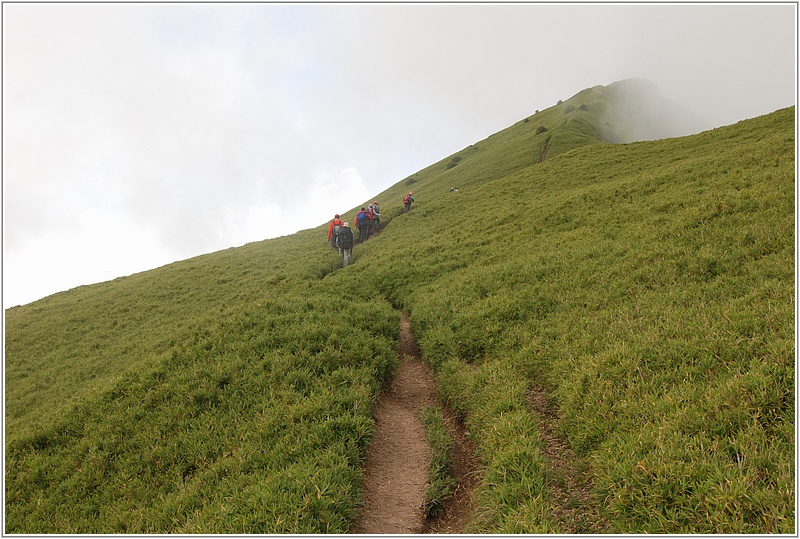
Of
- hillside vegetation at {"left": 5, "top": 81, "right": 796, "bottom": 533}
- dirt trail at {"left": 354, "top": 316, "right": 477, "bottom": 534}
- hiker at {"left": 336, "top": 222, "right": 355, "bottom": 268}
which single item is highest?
hiker at {"left": 336, "top": 222, "right": 355, "bottom": 268}

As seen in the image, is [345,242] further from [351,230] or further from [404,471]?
[404,471]

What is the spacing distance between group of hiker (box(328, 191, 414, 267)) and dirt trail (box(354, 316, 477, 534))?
20.3 m

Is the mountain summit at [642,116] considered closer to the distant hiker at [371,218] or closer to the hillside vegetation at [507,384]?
the distant hiker at [371,218]

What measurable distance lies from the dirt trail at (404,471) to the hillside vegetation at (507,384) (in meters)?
0.47

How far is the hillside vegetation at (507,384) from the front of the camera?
584 cm

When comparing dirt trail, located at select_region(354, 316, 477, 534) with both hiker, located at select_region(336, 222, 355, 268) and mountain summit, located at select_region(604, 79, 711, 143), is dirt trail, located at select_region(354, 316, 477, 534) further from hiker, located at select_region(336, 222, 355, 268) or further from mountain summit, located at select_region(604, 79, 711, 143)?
mountain summit, located at select_region(604, 79, 711, 143)

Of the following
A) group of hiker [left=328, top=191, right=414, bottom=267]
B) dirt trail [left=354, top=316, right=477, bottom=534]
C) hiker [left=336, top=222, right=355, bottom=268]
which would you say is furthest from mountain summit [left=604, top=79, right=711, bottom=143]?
dirt trail [left=354, top=316, right=477, bottom=534]

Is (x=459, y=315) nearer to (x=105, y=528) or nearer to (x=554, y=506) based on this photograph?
(x=554, y=506)

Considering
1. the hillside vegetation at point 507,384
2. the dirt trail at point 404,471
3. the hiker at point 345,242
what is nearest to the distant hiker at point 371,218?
the hiker at point 345,242

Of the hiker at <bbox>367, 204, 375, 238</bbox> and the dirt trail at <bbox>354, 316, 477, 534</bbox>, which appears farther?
the hiker at <bbox>367, 204, 375, 238</bbox>

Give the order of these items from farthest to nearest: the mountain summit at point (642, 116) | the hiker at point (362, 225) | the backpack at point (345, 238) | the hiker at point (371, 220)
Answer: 1. the mountain summit at point (642, 116)
2. the hiker at point (371, 220)
3. the hiker at point (362, 225)
4. the backpack at point (345, 238)

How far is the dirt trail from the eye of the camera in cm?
684

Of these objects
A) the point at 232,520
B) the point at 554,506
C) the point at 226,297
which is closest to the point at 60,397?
the point at 226,297

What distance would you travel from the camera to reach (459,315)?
13930mm
